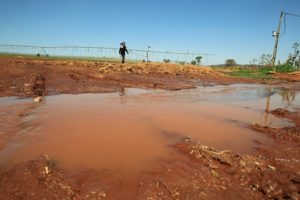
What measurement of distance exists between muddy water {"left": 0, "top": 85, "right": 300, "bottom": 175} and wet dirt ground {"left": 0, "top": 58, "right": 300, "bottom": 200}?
0.05 feet

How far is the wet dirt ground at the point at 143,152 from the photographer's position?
239 cm

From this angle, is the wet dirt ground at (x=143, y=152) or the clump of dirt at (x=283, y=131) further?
the clump of dirt at (x=283, y=131)

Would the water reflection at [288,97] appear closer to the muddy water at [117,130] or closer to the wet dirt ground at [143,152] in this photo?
the muddy water at [117,130]

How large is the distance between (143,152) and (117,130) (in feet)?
3.31

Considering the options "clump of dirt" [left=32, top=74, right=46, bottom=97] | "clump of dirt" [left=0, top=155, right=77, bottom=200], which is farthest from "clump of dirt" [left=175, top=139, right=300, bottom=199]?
"clump of dirt" [left=32, top=74, right=46, bottom=97]

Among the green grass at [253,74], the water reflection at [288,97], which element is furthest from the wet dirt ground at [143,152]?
the green grass at [253,74]

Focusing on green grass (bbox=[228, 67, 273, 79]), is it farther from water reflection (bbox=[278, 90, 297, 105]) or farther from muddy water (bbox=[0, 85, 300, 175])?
muddy water (bbox=[0, 85, 300, 175])

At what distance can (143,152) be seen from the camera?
3318 mm

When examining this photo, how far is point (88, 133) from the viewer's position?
3965 millimetres

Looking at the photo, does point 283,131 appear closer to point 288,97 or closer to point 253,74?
point 288,97

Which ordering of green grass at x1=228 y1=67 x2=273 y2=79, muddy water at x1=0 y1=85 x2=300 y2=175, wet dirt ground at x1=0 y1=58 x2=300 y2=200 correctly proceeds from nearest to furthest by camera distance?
wet dirt ground at x1=0 y1=58 x2=300 y2=200 → muddy water at x1=0 y1=85 x2=300 y2=175 → green grass at x1=228 y1=67 x2=273 y2=79

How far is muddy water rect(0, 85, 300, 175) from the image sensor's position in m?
3.05

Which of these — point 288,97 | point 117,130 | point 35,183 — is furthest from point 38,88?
point 288,97

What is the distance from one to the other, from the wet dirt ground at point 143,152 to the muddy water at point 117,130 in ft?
0.05
